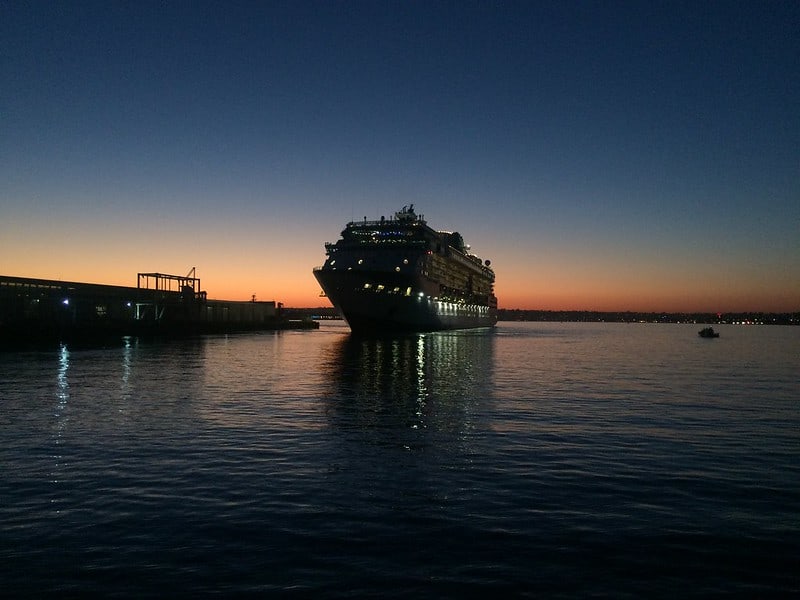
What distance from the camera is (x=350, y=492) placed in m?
13.5

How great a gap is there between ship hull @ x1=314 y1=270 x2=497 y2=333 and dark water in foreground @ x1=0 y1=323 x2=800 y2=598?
203ft

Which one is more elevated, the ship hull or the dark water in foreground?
the ship hull

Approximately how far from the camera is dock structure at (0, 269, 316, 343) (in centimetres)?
8069

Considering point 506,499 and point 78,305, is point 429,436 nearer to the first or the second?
point 506,499

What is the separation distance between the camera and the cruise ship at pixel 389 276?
92312 millimetres

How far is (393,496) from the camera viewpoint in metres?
13.3

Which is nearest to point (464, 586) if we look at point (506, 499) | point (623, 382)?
point (506, 499)

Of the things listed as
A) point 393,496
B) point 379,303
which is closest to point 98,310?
point 379,303

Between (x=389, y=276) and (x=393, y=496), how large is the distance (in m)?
81.9

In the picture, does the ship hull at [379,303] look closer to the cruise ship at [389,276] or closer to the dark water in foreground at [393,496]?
the cruise ship at [389,276]

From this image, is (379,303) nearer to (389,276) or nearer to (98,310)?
(389,276)

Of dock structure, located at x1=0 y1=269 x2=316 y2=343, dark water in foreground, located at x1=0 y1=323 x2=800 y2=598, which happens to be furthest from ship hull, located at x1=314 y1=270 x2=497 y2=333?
dark water in foreground, located at x1=0 y1=323 x2=800 y2=598

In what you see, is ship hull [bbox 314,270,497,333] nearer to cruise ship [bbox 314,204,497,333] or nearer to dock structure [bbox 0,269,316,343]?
cruise ship [bbox 314,204,497,333]

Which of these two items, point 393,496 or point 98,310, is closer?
point 393,496
